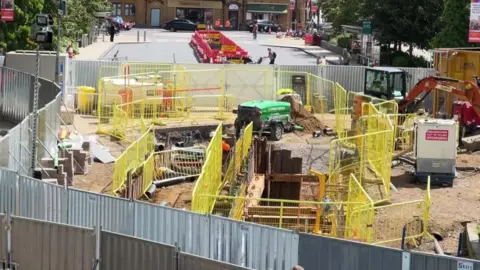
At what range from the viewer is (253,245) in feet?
43.7

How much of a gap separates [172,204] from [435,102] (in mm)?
16413

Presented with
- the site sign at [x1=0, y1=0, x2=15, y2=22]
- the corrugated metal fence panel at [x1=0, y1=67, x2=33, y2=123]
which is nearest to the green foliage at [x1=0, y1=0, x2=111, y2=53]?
the site sign at [x1=0, y1=0, x2=15, y2=22]

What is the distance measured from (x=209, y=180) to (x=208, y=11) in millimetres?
88299

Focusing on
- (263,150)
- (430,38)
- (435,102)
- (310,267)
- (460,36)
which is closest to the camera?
(310,267)

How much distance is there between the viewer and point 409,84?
41.0 metres

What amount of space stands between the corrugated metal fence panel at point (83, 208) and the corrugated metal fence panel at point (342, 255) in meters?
3.76

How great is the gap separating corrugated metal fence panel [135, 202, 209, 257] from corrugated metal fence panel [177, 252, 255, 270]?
1.18 meters

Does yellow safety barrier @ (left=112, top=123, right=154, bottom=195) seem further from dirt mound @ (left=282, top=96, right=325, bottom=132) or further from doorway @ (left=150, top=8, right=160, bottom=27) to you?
doorway @ (left=150, top=8, right=160, bottom=27)

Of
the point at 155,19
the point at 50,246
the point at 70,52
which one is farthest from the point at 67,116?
the point at 155,19

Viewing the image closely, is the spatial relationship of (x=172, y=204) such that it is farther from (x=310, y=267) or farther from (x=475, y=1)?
(x=475, y=1)

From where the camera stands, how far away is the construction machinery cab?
35562 millimetres

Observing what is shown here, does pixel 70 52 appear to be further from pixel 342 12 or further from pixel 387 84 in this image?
pixel 342 12

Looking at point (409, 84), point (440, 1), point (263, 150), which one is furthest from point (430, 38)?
point (263, 150)

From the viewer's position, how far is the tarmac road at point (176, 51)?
58.2 meters
